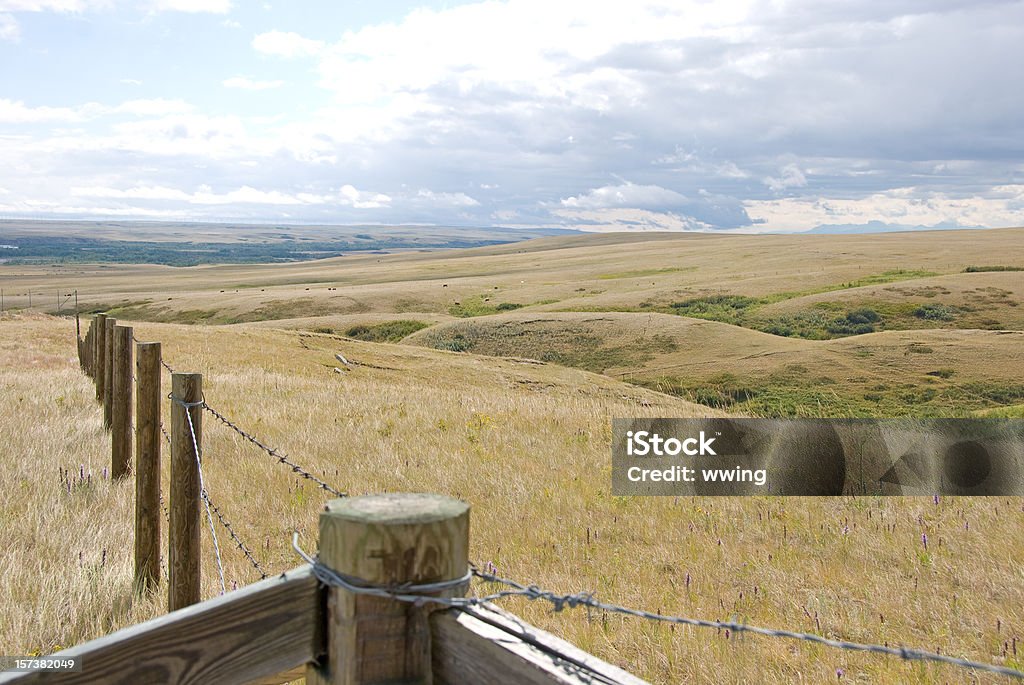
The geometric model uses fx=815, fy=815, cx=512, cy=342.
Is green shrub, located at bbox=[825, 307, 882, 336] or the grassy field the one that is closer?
the grassy field

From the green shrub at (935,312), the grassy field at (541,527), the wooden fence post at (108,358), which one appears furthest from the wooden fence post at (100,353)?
the green shrub at (935,312)

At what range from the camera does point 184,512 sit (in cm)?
490

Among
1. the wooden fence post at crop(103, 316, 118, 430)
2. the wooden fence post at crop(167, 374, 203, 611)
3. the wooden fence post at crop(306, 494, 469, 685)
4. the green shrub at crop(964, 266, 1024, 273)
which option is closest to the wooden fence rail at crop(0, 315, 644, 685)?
the wooden fence post at crop(306, 494, 469, 685)

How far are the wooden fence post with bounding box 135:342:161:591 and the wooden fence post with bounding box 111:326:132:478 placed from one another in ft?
6.83

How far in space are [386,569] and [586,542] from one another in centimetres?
554

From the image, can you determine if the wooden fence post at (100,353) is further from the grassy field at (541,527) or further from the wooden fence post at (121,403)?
the wooden fence post at (121,403)

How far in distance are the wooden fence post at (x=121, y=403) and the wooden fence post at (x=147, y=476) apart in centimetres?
208

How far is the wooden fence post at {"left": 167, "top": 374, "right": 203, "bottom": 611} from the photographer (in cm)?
485

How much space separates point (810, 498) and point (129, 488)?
7.56m

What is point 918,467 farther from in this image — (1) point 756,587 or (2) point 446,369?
(2) point 446,369

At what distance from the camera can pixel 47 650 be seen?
4949mm
